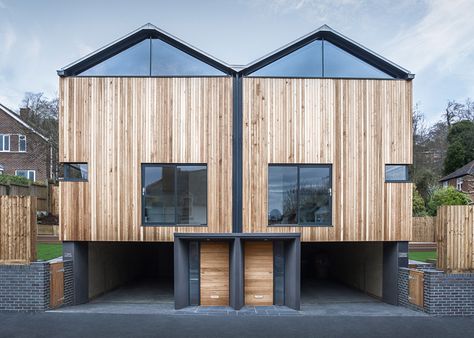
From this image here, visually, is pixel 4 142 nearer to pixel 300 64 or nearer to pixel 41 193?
pixel 41 193

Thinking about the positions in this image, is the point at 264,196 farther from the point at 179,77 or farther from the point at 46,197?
the point at 46,197

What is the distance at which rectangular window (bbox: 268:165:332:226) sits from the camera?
925 cm

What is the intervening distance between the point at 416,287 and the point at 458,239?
5.39ft

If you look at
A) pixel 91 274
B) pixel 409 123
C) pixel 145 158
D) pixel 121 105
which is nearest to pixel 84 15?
pixel 121 105

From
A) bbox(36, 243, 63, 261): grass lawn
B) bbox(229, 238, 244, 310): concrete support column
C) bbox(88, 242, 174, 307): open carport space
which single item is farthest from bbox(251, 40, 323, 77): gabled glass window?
bbox(36, 243, 63, 261): grass lawn

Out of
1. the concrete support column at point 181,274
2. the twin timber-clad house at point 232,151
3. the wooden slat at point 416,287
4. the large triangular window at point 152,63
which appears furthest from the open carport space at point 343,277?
the large triangular window at point 152,63

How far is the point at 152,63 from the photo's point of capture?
9.42m

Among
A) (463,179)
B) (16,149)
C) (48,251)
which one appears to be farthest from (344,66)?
(463,179)

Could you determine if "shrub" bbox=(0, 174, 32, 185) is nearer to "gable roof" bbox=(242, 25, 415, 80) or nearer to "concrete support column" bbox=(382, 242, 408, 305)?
"gable roof" bbox=(242, 25, 415, 80)

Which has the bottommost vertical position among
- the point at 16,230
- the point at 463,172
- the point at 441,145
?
the point at 16,230

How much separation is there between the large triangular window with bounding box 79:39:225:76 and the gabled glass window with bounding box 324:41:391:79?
3066 millimetres

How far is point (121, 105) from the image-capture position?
930cm

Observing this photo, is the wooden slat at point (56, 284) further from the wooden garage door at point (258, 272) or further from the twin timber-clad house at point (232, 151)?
the wooden garage door at point (258, 272)

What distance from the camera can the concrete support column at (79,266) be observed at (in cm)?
937
